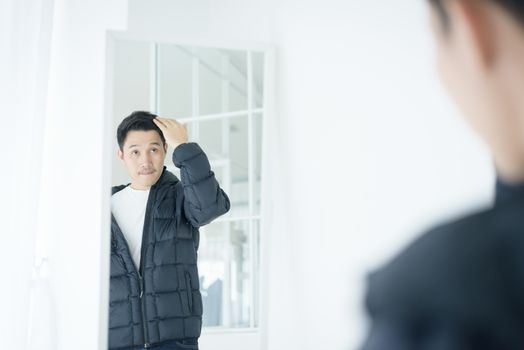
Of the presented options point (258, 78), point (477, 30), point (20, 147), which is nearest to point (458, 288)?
point (477, 30)

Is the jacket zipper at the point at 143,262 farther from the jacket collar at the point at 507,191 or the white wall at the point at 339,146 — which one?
the jacket collar at the point at 507,191

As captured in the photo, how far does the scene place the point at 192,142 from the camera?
5.50 feet

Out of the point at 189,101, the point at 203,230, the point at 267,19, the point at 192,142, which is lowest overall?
the point at 203,230

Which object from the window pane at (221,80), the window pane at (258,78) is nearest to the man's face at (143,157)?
the window pane at (221,80)

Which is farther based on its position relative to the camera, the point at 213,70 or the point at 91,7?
the point at 91,7

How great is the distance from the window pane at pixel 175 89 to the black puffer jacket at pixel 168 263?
10 centimetres

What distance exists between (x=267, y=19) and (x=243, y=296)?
72cm

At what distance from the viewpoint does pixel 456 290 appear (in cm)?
33

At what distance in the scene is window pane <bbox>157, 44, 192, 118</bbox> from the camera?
5.57ft

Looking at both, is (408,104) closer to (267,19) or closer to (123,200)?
(267,19)

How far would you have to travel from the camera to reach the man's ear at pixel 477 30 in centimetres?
39

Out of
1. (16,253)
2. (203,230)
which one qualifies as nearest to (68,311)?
(16,253)

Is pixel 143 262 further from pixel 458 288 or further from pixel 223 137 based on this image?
pixel 458 288

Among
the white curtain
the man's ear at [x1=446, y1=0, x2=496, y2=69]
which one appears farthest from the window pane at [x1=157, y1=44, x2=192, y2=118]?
the man's ear at [x1=446, y1=0, x2=496, y2=69]
